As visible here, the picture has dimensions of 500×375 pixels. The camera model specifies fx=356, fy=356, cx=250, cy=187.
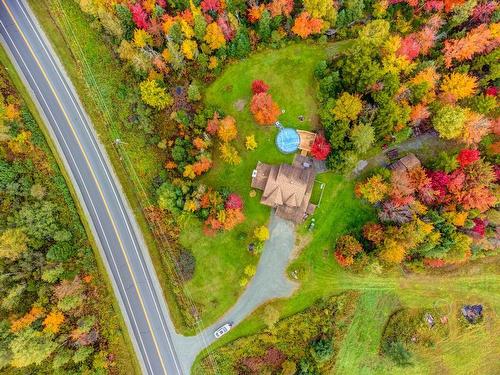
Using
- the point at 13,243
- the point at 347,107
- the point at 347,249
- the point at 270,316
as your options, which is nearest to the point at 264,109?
the point at 347,107

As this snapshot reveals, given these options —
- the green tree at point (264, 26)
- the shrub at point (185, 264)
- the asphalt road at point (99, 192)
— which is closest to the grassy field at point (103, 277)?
the asphalt road at point (99, 192)

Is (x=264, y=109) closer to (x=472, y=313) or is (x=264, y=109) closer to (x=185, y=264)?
(x=185, y=264)

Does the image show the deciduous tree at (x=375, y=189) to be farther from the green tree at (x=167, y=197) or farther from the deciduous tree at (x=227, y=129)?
the green tree at (x=167, y=197)

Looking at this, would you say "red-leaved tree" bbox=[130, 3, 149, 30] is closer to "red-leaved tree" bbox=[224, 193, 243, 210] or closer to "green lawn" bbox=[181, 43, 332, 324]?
"green lawn" bbox=[181, 43, 332, 324]

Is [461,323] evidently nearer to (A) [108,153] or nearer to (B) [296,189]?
(B) [296,189]

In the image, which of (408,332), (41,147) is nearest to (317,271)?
(408,332)
